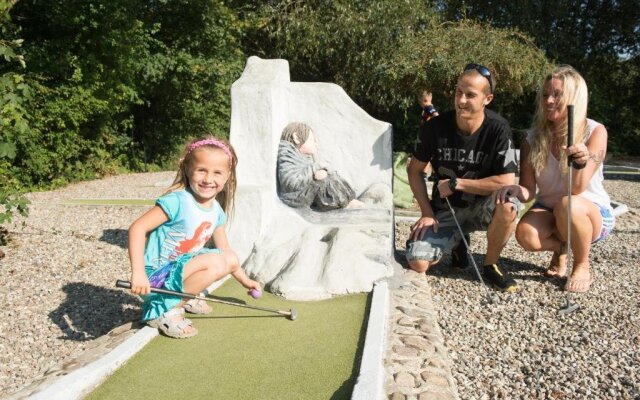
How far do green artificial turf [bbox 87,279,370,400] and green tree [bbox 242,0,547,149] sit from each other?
16.4ft

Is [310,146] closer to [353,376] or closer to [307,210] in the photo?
[307,210]

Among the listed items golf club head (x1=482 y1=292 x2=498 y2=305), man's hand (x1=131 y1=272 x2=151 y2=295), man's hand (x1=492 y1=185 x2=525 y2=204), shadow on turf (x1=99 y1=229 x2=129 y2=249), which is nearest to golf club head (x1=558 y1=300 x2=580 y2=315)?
golf club head (x1=482 y1=292 x2=498 y2=305)

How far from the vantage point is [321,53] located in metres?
12.4

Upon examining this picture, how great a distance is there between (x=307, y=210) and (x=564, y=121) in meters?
2.15

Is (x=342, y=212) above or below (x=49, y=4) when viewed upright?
below

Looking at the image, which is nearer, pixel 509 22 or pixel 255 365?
pixel 255 365

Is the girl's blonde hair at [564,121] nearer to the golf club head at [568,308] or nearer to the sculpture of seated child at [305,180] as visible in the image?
the golf club head at [568,308]

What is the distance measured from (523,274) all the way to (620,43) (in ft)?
58.0

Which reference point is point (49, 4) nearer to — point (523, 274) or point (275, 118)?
point (275, 118)

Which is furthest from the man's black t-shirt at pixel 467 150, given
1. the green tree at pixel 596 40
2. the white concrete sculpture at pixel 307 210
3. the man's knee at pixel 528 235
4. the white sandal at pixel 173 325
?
the green tree at pixel 596 40

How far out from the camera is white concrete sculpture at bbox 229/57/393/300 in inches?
161

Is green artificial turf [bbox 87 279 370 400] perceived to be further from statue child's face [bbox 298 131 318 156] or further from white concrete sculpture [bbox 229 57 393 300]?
statue child's face [bbox 298 131 318 156]

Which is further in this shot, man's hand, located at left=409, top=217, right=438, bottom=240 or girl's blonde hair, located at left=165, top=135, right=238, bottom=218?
man's hand, located at left=409, top=217, right=438, bottom=240

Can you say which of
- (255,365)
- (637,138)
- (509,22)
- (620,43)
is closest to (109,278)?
(255,365)
